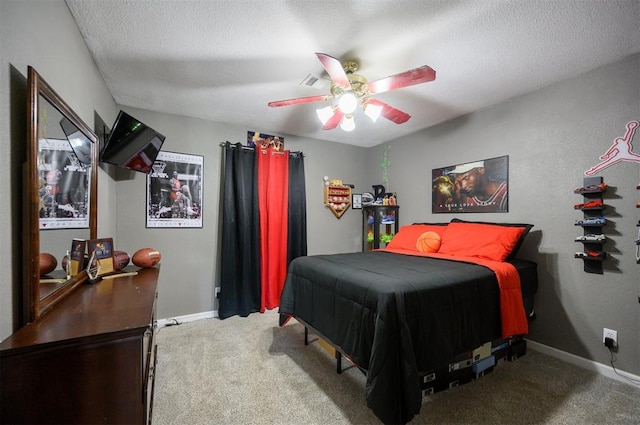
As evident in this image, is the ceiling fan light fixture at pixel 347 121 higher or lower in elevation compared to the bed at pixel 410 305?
higher

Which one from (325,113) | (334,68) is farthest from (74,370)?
(325,113)

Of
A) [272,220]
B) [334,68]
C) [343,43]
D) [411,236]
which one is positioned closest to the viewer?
[334,68]

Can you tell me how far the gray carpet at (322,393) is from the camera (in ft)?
5.24

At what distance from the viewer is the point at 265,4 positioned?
4.85 feet

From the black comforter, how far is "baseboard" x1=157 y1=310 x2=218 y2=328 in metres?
1.59

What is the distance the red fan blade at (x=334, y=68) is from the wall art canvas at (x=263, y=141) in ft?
6.16

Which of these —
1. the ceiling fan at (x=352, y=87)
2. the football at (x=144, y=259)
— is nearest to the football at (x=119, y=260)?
the football at (x=144, y=259)

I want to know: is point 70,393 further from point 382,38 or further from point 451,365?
point 382,38

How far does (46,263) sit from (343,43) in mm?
2059

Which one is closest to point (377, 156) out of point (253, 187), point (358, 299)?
point (253, 187)

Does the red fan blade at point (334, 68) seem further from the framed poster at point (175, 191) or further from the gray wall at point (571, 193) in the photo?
the framed poster at point (175, 191)

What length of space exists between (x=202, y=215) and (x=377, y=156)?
112 inches

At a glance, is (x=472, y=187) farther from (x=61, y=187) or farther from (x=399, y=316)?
(x=61, y=187)

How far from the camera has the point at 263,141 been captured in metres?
3.56
